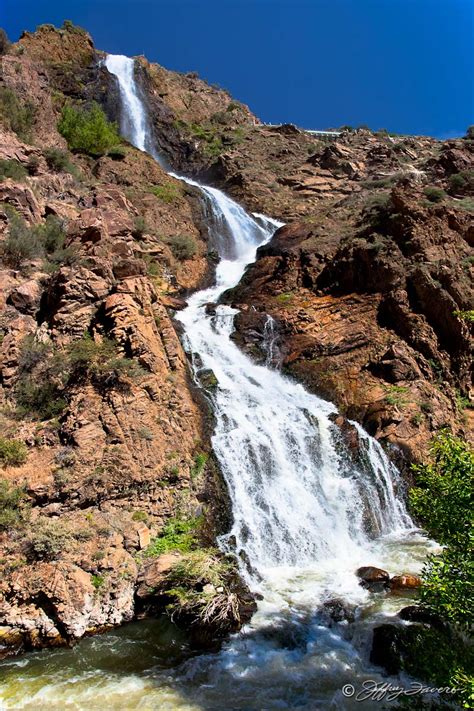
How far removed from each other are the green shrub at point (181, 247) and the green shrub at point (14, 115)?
950 centimetres

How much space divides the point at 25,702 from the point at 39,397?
22.9 feet

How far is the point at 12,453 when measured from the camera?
1093 centimetres

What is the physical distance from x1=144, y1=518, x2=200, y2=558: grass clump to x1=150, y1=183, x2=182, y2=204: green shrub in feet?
82.0

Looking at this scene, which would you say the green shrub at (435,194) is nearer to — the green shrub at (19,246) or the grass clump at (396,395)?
the grass clump at (396,395)

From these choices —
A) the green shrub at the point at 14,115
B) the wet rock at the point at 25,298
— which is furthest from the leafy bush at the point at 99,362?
the green shrub at the point at 14,115

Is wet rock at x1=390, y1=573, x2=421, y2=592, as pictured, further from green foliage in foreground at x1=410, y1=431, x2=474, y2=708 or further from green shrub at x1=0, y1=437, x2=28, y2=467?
green shrub at x1=0, y1=437, x2=28, y2=467

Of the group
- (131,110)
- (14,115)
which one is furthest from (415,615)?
(131,110)

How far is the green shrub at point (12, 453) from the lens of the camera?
10.9 metres

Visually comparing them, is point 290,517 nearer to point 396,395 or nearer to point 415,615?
point 415,615

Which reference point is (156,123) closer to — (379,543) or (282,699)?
(379,543)

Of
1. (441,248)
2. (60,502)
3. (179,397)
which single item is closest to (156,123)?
(441,248)

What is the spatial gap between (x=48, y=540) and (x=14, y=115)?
2518 cm

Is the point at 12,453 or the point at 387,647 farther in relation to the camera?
the point at 12,453

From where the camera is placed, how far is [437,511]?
5844 millimetres
